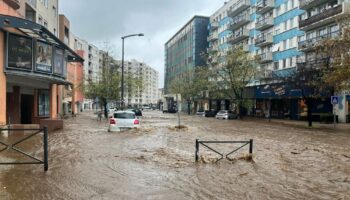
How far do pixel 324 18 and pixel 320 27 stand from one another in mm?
2601

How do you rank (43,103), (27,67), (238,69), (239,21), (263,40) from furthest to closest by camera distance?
(239,21) → (263,40) → (238,69) → (43,103) → (27,67)

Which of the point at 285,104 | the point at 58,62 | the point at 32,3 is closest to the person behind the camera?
the point at 58,62

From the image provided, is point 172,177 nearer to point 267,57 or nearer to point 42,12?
point 42,12

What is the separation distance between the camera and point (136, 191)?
9125 mm

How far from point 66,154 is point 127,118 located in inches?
431

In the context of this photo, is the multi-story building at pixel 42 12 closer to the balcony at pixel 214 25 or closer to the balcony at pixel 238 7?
the balcony at pixel 238 7

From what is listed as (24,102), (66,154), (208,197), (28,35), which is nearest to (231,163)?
(208,197)

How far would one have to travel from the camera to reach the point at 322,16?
46.4 metres

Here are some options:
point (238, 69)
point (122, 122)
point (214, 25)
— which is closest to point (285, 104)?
point (238, 69)

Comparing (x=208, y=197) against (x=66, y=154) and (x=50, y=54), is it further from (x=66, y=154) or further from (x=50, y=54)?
(x=50, y=54)

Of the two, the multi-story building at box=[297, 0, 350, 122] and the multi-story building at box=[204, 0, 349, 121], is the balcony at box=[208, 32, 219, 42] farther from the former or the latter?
the multi-story building at box=[297, 0, 350, 122]

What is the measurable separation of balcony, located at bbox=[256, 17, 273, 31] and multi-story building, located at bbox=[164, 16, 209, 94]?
2751 cm

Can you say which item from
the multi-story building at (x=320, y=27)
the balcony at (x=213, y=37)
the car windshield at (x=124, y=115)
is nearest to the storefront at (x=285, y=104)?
the multi-story building at (x=320, y=27)

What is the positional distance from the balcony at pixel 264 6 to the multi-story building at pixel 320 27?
884cm
